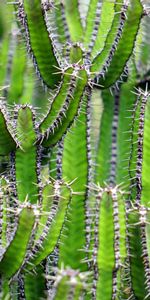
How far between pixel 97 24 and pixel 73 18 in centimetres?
25

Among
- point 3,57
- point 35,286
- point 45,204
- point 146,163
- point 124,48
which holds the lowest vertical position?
point 35,286

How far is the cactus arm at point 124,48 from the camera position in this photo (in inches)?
135

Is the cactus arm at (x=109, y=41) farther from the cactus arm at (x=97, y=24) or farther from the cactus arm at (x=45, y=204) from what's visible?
the cactus arm at (x=45, y=204)

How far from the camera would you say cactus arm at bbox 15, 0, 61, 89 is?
3285 mm

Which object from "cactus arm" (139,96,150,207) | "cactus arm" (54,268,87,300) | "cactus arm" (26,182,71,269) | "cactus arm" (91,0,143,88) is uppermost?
"cactus arm" (91,0,143,88)

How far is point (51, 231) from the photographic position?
300 cm

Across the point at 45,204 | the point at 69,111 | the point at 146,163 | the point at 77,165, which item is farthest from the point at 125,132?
the point at 45,204

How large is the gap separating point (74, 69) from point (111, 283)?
3.15 feet

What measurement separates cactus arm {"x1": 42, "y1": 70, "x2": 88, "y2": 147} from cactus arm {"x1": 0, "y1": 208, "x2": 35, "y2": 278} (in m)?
0.62

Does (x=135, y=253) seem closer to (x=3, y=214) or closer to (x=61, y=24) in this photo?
(x=3, y=214)

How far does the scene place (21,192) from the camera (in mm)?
3293

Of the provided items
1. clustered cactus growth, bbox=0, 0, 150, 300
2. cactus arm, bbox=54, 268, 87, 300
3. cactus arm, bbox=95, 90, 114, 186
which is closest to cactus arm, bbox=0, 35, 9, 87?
clustered cactus growth, bbox=0, 0, 150, 300

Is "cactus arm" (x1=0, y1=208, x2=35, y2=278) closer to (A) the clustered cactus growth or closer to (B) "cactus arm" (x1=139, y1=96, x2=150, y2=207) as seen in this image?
(A) the clustered cactus growth

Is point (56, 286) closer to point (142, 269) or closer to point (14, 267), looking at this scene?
point (14, 267)
